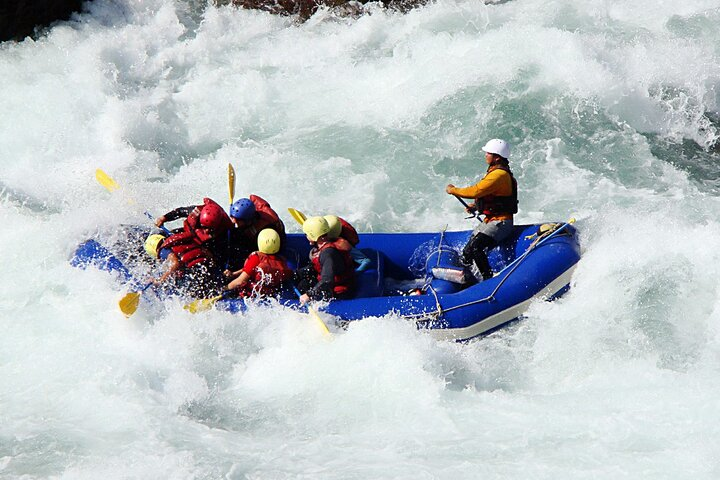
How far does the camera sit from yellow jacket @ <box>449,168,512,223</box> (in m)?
7.53

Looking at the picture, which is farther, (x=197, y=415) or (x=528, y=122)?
(x=528, y=122)

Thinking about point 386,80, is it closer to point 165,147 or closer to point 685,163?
point 165,147

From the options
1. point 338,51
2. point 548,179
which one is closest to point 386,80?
point 338,51

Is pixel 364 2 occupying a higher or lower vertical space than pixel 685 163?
higher

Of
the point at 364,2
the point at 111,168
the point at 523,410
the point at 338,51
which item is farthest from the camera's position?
the point at 364,2

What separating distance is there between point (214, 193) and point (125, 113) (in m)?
2.08

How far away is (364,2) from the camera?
13.7m

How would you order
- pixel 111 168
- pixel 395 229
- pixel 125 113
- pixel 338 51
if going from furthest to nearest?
pixel 338 51 < pixel 125 113 < pixel 111 168 < pixel 395 229

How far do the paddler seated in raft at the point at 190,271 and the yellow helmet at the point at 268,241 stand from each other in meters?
0.52

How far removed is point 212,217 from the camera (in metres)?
7.29

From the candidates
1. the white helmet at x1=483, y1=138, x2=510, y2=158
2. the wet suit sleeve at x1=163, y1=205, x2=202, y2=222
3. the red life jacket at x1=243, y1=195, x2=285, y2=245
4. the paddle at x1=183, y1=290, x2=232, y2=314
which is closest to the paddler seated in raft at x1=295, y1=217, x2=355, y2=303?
the red life jacket at x1=243, y1=195, x2=285, y2=245

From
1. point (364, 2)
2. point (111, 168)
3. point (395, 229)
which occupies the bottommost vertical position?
point (395, 229)

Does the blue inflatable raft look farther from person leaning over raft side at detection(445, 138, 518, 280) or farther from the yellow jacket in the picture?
the yellow jacket

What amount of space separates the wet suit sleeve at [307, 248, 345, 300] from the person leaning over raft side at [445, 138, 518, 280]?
4.10ft
